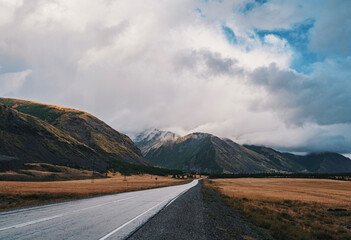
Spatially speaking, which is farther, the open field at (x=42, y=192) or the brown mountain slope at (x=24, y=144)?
the brown mountain slope at (x=24, y=144)

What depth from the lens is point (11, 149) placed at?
153375 millimetres

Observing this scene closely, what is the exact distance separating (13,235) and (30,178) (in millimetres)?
115669

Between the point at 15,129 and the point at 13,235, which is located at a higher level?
the point at 15,129

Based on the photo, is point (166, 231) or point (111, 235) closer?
point (111, 235)

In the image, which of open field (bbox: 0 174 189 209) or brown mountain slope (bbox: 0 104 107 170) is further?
brown mountain slope (bbox: 0 104 107 170)

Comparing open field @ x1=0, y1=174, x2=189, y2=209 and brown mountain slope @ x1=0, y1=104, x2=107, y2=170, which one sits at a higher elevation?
brown mountain slope @ x1=0, y1=104, x2=107, y2=170

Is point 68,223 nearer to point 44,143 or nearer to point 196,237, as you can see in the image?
point 196,237

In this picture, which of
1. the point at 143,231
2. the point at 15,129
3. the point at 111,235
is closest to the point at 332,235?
the point at 143,231

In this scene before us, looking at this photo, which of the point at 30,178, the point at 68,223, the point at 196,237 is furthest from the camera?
the point at 30,178

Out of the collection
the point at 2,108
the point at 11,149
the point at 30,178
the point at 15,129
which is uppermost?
the point at 2,108

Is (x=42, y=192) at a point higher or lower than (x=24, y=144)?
lower

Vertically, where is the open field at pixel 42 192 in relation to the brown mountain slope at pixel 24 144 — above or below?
below

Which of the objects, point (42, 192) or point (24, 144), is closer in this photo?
point (42, 192)

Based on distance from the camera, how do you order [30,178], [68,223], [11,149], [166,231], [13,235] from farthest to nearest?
[11,149] < [30,178] < [68,223] < [166,231] < [13,235]
